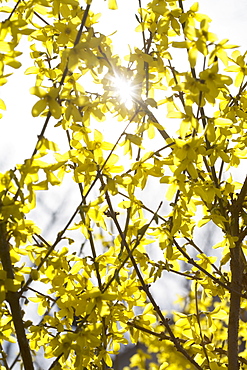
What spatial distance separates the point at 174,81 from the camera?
1.23 metres

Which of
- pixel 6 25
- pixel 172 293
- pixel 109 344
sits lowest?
pixel 109 344

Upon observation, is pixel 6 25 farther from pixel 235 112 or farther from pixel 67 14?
pixel 235 112

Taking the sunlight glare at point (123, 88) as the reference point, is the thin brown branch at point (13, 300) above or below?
below

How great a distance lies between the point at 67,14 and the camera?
1003 millimetres

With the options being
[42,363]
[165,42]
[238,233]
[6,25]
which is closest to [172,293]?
[42,363]

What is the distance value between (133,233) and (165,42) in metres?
0.50

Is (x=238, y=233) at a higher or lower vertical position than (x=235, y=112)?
lower

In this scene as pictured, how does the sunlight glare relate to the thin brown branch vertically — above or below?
above

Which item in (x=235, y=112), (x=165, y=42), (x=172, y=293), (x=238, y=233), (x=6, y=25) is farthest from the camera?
(x=172, y=293)

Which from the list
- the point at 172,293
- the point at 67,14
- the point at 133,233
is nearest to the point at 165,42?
the point at 67,14

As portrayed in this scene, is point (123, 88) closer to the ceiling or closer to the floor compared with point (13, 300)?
closer to the ceiling

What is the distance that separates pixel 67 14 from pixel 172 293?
2784mm

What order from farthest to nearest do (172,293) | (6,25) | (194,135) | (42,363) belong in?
(172,293) < (42,363) < (194,135) < (6,25)

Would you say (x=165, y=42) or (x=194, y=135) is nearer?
(x=194, y=135)
